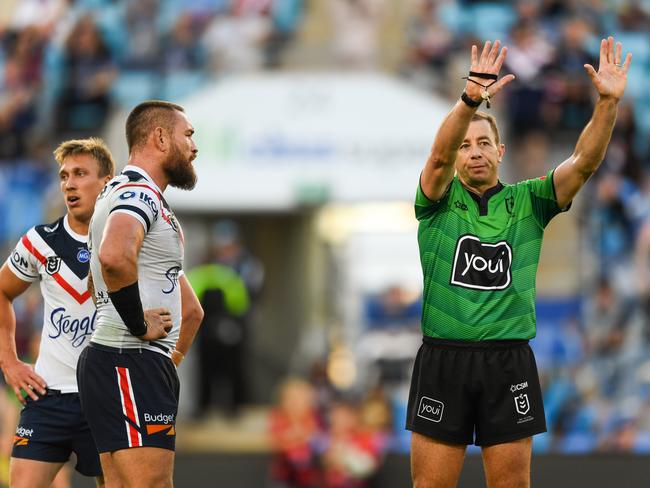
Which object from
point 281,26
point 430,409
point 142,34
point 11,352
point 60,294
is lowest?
point 430,409

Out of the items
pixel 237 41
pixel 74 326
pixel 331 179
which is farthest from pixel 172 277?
pixel 237 41

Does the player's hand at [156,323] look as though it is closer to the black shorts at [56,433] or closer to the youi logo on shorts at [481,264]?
the black shorts at [56,433]

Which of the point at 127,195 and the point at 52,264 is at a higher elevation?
the point at 127,195

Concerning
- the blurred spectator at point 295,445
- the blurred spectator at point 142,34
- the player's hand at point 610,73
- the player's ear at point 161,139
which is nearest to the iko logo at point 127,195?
the player's ear at point 161,139

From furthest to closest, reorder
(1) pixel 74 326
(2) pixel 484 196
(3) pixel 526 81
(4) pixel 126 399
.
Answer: (3) pixel 526 81
(1) pixel 74 326
(2) pixel 484 196
(4) pixel 126 399

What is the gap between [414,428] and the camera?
5.36 m

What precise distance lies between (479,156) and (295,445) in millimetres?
5518

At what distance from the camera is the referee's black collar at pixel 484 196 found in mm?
5387

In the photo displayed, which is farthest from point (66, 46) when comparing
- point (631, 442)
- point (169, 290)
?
point (169, 290)

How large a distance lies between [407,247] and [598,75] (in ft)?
31.7

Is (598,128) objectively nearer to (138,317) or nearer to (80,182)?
(138,317)

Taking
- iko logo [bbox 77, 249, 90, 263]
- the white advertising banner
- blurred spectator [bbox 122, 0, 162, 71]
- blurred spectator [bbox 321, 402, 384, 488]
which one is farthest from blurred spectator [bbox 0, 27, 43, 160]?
iko logo [bbox 77, 249, 90, 263]

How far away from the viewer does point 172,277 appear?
197 inches

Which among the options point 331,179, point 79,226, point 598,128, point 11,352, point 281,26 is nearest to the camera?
point 598,128
